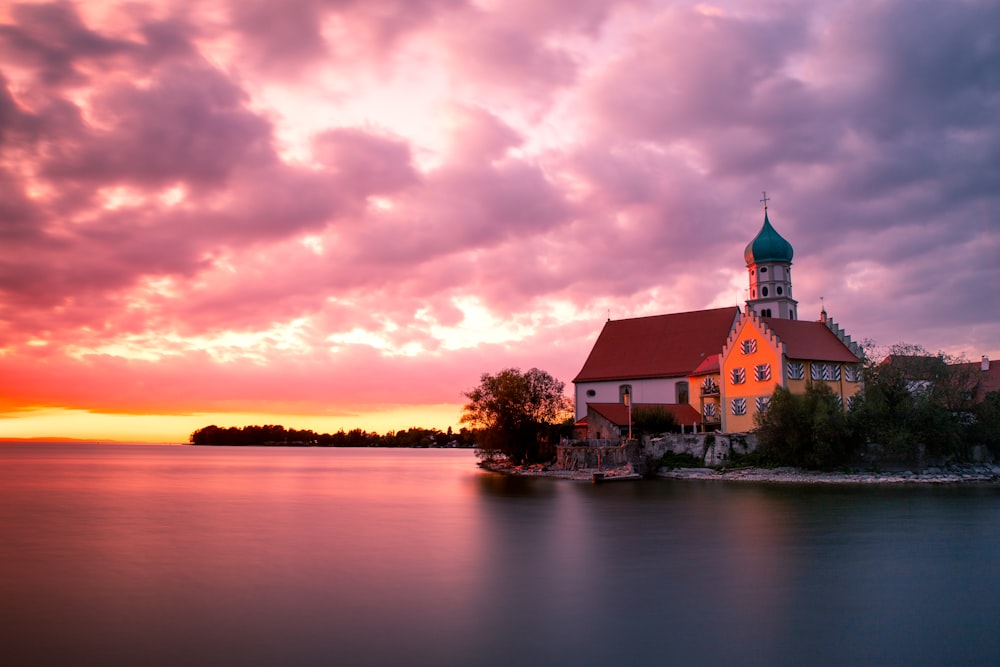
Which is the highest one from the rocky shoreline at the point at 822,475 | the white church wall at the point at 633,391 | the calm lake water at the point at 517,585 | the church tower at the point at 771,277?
the church tower at the point at 771,277

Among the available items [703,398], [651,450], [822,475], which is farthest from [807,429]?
[703,398]

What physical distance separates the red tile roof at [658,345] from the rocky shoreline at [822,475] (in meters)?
11.0

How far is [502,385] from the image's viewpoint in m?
62.8

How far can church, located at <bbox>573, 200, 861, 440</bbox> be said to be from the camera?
51.1m

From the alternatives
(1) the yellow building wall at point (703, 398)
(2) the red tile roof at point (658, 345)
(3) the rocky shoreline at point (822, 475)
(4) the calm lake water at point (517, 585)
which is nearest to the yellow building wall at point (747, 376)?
(1) the yellow building wall at point (703, 398)

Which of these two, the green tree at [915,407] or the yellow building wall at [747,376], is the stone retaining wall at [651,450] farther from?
the green tree at [915,407]

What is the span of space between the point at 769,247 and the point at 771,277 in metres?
2.41

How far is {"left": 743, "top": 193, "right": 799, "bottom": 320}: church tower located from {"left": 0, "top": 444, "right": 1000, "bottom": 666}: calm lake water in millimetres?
27428

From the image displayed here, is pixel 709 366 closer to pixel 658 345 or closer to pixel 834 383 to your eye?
pixel 658 345

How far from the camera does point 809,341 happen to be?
52.8 metres

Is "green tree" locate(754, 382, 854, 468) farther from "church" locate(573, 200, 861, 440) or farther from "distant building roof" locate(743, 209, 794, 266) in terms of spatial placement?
"distant building roof" locate(743, 209, 794, 266)

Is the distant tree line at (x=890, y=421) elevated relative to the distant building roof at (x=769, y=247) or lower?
lower

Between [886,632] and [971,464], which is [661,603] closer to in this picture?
[886,632]

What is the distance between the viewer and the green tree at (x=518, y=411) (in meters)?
63.0
